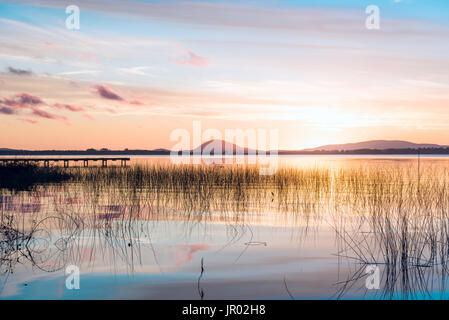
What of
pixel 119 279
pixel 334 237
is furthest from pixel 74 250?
pixel 334 237

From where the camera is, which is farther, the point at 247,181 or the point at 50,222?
the point at 247,181

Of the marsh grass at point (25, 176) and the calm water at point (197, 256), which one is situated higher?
the marsh grass at point (25, 176)

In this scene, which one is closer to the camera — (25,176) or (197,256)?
(197,256)

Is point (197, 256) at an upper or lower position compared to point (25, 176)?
lower

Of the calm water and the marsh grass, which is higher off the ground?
the marsh grass

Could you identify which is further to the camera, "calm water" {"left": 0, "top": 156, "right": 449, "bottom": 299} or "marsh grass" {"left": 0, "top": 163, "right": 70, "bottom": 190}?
"marsh grass" {"left": 0, "top": 163, "right": 70, "bottom": 190}

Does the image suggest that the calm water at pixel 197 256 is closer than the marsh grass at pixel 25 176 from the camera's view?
Yes

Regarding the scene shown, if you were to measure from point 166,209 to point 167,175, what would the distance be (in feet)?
20.3

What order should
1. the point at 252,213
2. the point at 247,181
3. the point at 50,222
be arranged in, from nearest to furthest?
1. the point at 50,222
2. the point at 252,213
3. the point at 247,181

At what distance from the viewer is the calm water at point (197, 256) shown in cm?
605

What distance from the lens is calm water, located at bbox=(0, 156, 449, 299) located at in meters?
6.05

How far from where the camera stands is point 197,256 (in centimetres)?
778
